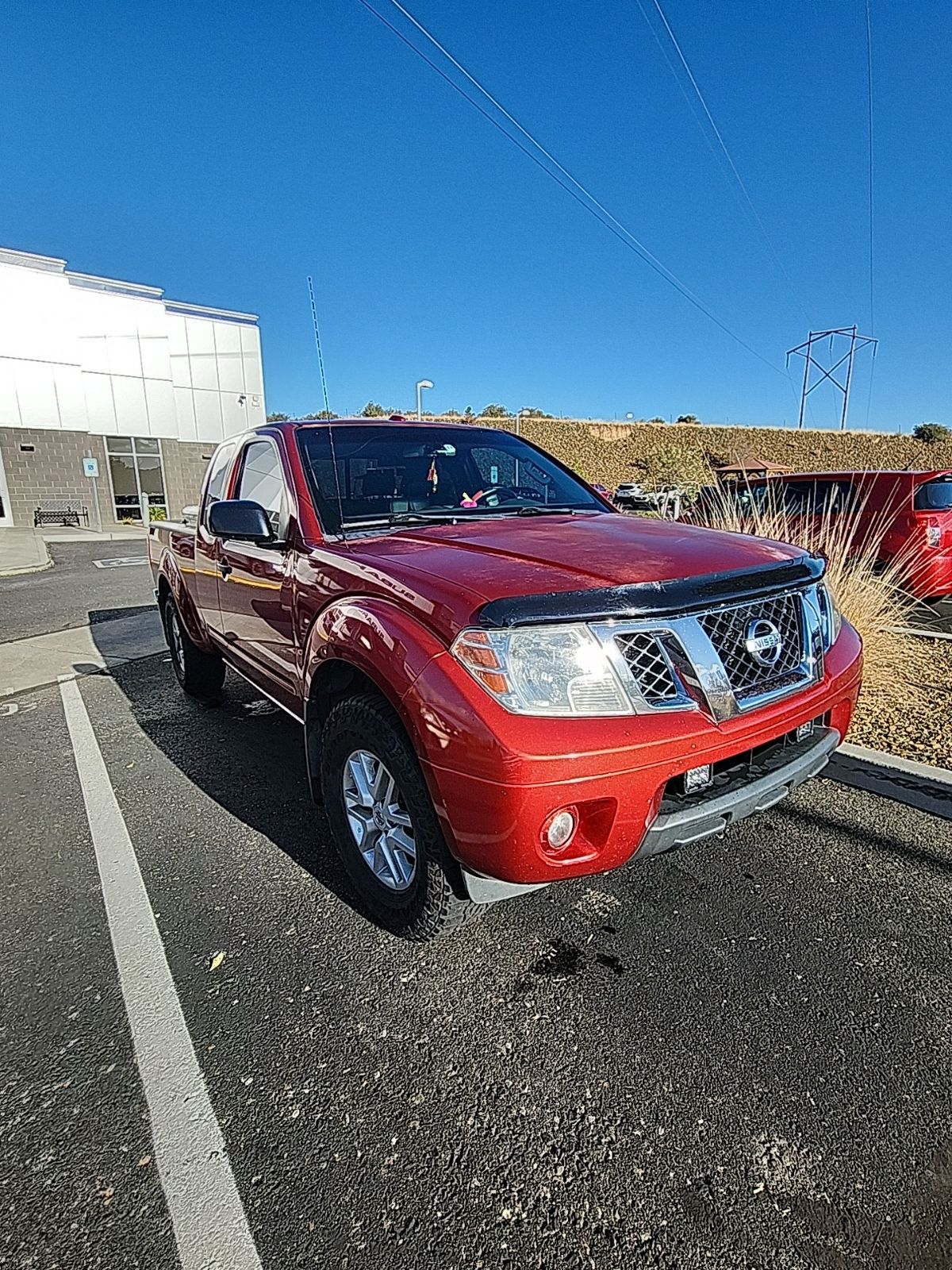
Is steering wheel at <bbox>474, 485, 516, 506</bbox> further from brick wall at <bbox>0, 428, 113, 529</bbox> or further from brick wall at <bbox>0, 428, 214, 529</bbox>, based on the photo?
brick wall at <bbox>0, 428, 113, 529</bbox>

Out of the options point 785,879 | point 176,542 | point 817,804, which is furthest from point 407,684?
point 176,542

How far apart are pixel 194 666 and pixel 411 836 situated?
3.56 m

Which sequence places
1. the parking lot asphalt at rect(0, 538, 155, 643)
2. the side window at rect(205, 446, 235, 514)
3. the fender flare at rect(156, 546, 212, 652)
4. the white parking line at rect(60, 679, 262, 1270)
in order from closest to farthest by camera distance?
1. the white parking line at rect(60, 679, 262, 1270)
2. the side window at rect(205, 446, 235, 514)
3. the fender flare at rect(156, 546, 212, 652)
4. the parking lot asphalt at rect(0, 538, 155, 643)

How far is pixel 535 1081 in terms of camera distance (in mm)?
1952

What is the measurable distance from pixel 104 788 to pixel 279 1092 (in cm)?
258

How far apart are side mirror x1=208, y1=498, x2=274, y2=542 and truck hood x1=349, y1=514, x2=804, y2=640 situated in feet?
1.74

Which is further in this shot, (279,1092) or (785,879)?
(785,879)

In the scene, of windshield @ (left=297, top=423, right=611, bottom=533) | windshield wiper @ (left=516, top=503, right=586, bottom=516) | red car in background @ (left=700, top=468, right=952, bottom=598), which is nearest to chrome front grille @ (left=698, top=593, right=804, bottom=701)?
windshield wiper @ (left=516, top=503, right=586, bottom=516)

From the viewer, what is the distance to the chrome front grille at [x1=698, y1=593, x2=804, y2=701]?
7.29ft

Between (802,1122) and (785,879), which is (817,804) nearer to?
(785,879)

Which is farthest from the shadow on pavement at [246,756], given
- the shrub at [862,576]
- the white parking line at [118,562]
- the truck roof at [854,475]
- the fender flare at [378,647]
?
Result: the white parking line at [118,562]

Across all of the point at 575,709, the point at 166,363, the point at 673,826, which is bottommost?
the point at 673,826

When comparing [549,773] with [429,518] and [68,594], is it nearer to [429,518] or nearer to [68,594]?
[429,518]

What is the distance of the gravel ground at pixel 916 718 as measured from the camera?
13.3 ft
